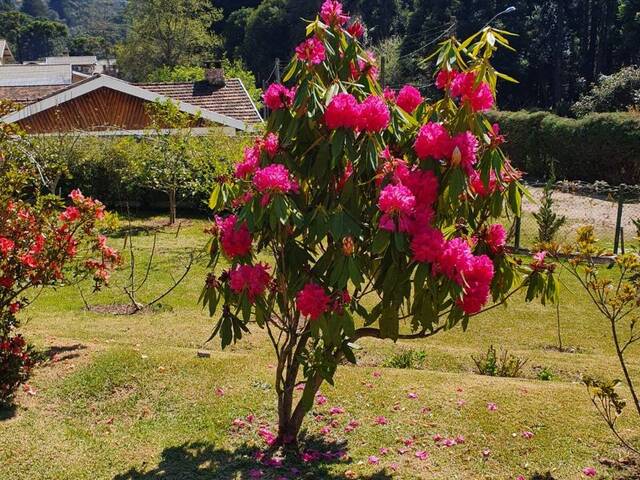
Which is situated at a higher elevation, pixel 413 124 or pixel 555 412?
pixel 413 124

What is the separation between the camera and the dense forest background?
3950 cm

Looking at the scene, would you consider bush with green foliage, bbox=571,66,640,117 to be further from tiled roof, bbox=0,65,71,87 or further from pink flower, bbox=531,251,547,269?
pink flower, bbox=531,251,547,269

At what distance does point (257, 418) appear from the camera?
507cm

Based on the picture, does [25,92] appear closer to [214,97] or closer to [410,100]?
[214,97]

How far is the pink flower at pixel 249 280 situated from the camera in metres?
3.77

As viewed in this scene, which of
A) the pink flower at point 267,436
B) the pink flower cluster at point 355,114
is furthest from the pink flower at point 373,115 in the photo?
the pink flower at point 267,436

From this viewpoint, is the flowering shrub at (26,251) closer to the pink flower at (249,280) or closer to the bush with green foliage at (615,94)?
the pink flower at (249,280)

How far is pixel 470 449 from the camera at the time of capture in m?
4.60

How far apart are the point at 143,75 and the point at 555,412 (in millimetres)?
48663

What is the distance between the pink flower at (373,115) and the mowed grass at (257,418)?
2.11m

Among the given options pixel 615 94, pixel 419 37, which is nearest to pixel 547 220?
pixel 615 94

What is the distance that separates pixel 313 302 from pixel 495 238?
1134mm

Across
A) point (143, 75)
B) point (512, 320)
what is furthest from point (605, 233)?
point (143, 75)

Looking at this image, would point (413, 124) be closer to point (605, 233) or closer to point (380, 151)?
point (380, 151)
